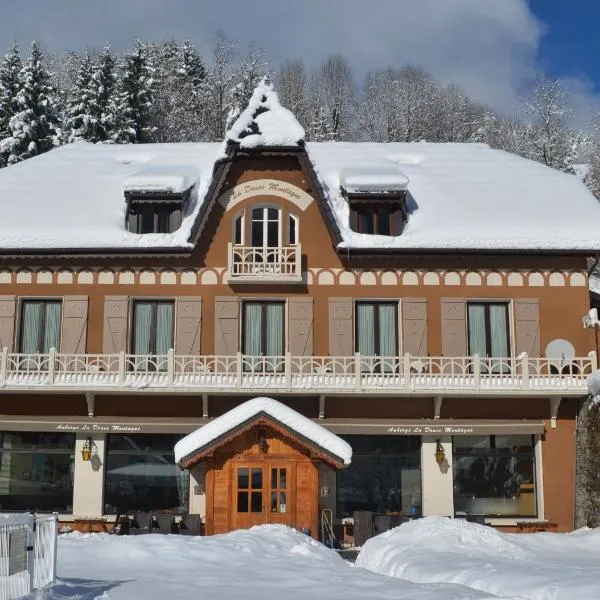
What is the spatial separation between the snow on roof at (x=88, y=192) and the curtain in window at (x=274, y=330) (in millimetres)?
3015

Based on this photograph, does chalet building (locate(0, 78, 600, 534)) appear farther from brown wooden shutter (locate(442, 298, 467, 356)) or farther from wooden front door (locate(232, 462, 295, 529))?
wooden front door (locate(232, 462, 295, 529))

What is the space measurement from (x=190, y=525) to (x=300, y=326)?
626cm

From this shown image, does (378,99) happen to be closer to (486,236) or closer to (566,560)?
(486,236)

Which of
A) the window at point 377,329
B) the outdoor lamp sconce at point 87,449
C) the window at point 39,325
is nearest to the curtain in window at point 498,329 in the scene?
the window at point 377,329

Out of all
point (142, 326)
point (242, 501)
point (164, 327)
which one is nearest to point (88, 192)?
point (142, 326)

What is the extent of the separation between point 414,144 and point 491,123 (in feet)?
134

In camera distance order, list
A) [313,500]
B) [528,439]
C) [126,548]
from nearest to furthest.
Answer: [126,548] → [313,500] → [528,439]

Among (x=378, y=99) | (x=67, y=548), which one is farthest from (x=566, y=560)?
(x=378, y=99)

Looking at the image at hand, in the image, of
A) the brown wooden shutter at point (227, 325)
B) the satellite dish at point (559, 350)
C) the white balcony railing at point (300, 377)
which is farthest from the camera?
the brown wooden shutter at point (227, 325)

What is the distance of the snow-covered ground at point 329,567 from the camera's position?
11.3m

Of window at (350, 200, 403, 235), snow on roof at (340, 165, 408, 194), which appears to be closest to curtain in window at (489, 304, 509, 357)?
window at (350, 200, 403, 235)

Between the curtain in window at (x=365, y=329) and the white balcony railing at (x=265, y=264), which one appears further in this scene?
the curtain in window at (x=365, y=329)

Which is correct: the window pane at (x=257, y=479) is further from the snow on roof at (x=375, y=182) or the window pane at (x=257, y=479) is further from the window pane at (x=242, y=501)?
the snow on roof at (x=375, y=182)

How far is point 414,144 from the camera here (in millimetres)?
30125
